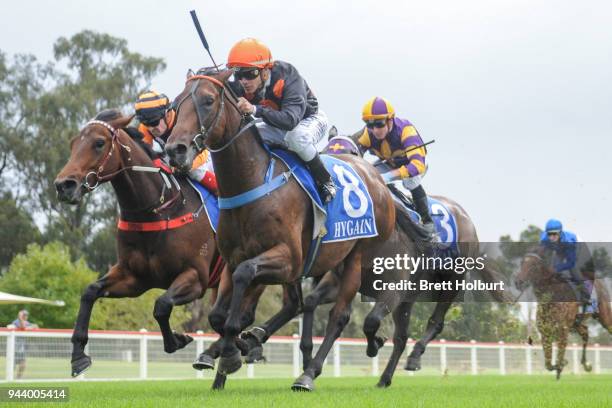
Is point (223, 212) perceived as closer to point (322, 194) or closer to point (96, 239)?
point (322, 194)

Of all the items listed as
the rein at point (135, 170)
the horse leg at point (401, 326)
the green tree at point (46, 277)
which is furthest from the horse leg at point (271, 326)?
the green tree at point (46, 277)

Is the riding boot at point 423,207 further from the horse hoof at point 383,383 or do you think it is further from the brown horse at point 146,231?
the brown horse at point 146,231

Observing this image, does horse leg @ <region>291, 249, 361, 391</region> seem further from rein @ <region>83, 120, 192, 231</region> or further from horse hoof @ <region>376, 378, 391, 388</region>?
rein @ <region>83, 120, 192, 231</region>

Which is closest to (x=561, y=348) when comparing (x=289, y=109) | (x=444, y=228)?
(x=444, y=228)

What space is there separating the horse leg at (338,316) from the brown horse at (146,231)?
1.18 meters

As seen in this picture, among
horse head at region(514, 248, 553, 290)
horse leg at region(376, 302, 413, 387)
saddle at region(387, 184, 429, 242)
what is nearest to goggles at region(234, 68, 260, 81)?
saddle at region(387, 184, 429, 242)

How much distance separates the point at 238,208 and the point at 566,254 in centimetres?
803

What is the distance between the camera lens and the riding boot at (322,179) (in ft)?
26.4

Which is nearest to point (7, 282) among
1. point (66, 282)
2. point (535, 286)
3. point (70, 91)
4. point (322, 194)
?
point (66, 282)

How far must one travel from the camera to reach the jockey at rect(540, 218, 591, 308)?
559 inches

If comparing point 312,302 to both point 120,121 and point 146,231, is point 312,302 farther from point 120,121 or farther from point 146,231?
point 120,121

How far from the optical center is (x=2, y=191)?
4162cm

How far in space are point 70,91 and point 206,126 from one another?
35.3m

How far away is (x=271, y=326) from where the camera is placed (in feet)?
29.7
